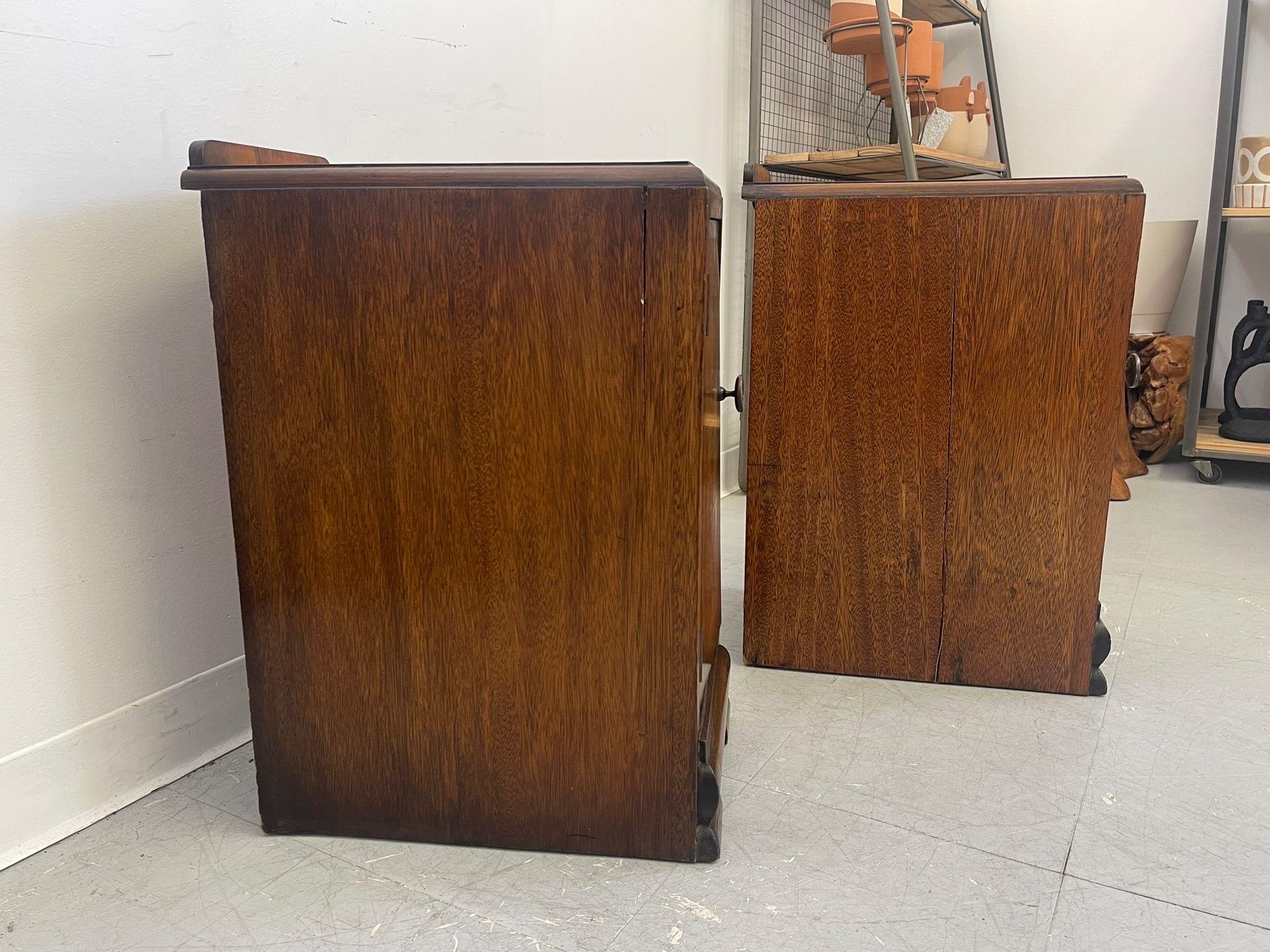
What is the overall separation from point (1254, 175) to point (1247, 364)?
49 cm

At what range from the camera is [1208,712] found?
135 centimetres

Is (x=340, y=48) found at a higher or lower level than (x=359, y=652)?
higher

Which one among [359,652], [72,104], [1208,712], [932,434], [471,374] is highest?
[72,104]

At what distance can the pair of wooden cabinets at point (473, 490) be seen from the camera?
0.91m

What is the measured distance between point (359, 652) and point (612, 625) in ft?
0.87

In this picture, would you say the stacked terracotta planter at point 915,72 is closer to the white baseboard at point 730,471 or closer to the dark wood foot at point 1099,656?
the white baseboard at point 730,471

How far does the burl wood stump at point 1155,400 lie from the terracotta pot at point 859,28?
1124 millimetres

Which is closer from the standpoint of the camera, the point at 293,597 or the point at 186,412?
the point at 293,597

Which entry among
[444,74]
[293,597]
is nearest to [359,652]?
[293,597]

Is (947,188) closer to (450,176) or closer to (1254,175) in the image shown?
→ (450,176)

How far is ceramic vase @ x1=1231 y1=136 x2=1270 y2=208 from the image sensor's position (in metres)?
2.54

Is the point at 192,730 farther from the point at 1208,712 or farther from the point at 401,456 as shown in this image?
the point at 1208,712

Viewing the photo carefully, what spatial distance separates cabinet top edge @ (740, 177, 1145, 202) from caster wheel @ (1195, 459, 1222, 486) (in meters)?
1.68

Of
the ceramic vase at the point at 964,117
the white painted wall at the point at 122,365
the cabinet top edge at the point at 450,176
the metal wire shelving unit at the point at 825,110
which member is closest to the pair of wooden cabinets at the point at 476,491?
the cabinet top edge at the point at 450,176
